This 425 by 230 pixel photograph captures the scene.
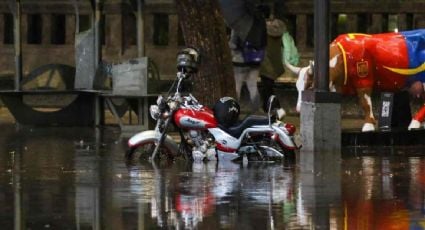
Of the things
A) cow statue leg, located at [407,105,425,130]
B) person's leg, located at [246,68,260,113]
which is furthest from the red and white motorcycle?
person's leg, located at [246,68,260,113]

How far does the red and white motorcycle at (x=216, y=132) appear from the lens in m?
14.8

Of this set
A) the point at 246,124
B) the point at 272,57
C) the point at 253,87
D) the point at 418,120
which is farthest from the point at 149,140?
the point at 272,57

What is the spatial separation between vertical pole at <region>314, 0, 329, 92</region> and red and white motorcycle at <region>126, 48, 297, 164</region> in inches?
41.0

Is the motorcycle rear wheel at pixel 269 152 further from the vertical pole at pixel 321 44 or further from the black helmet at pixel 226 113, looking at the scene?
the vertical pole at pixel 321 44

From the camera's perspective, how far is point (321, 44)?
1559 centimetres

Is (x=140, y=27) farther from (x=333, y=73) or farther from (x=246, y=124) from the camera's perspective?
(x=246, y=124)

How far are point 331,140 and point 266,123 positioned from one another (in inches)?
55.6

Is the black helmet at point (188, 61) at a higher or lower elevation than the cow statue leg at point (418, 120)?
higher

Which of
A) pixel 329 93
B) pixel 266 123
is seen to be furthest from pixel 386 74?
pixel 266 123

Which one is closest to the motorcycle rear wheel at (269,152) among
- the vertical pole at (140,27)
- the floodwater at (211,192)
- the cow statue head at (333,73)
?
the floodwater at (211,192)

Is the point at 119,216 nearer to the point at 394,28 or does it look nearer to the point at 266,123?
the point at 266,123

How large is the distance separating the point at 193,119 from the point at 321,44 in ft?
6.70

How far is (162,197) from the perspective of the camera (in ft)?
38.5

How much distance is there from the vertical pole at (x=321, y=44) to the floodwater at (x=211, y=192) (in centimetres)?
98
